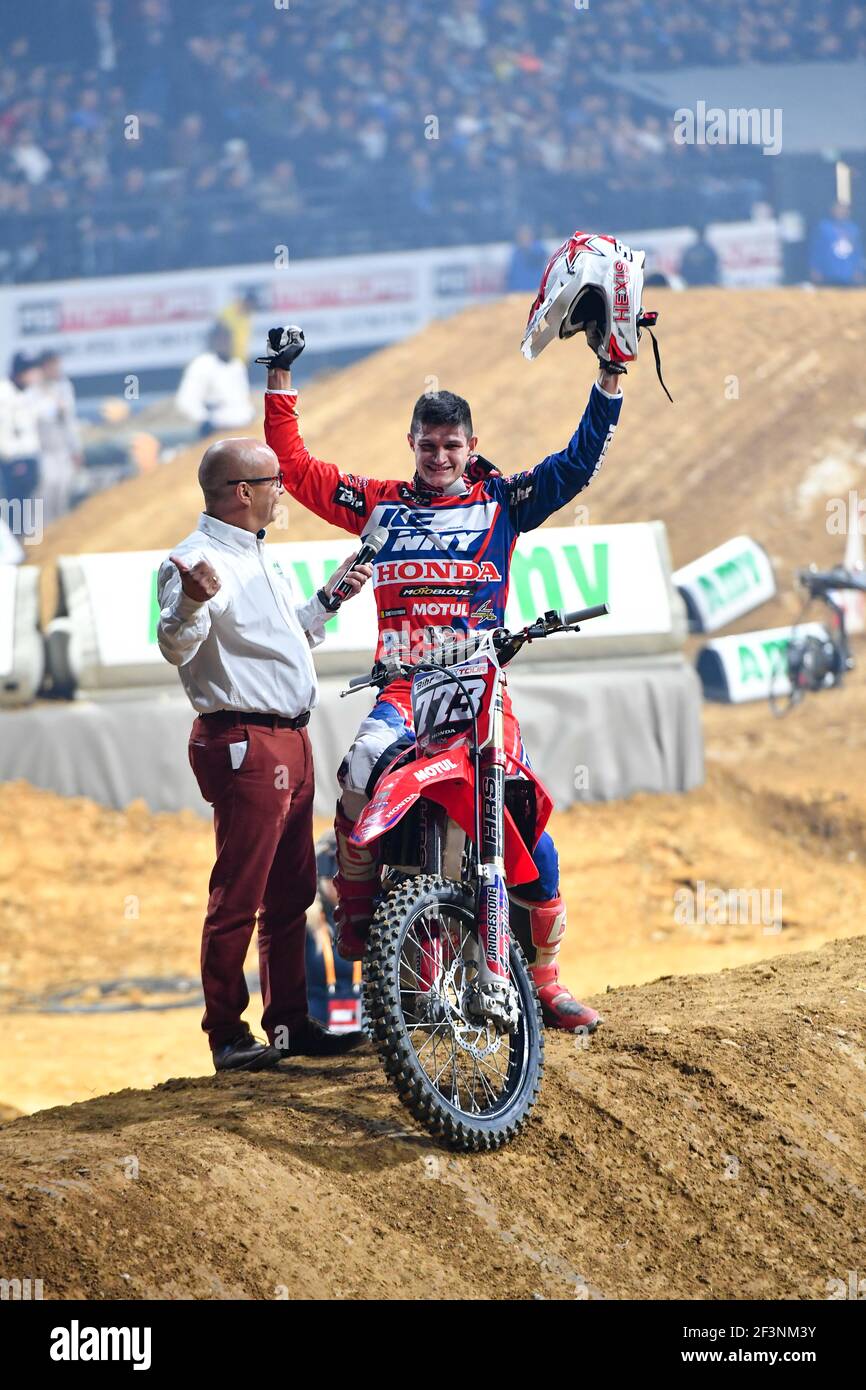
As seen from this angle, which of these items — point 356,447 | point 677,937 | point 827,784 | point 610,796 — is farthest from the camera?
point 356,447

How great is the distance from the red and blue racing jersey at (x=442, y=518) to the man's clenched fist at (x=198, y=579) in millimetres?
809

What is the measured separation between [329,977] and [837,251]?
729 inches

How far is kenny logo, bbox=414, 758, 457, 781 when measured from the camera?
4.99m

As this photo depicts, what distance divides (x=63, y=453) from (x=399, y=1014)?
61.4 ft

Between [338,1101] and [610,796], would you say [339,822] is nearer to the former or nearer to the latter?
[338,1101]

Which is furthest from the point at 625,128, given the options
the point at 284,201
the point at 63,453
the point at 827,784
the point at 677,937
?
the point at 677,937

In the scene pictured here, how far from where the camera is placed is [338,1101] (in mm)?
5172

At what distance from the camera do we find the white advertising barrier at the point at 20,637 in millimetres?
13672

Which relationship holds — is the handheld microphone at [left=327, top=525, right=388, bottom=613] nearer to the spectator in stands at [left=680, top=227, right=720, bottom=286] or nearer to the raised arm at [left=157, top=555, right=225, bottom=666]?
the raised arm at [left=157, top=555, right=225, bottom=666]

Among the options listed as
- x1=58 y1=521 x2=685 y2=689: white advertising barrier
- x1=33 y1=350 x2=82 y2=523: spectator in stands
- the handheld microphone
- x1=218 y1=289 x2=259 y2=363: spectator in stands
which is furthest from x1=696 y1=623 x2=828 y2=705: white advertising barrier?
the handheld microphone

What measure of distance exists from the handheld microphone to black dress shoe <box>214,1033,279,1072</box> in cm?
152

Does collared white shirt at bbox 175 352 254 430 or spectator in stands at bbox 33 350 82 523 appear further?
collared white shirt at bbox 175 352 254 430

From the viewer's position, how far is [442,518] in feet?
18.5

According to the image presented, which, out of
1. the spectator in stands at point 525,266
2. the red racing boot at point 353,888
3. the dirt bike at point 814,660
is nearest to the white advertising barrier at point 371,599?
the dirt bike at point 814,660
